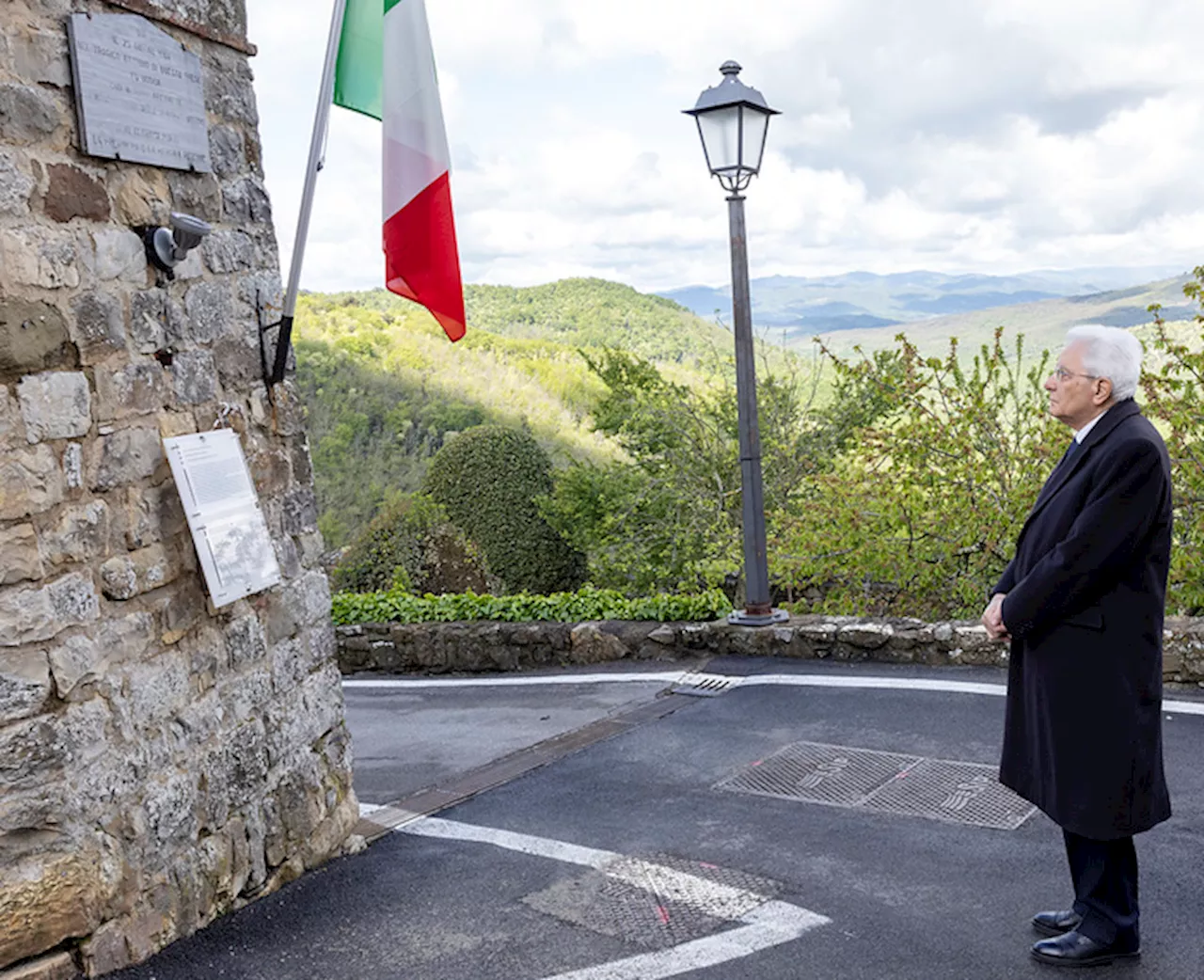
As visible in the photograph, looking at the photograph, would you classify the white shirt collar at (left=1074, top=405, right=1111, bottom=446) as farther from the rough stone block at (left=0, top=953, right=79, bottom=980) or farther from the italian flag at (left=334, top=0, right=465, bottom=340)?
the rough stone block at (left=0, top=953, right=79, bottom=980)

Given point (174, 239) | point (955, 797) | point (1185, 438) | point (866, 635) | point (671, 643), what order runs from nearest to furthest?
point (174, 239) < point (955, 797) < point (866, 635) < point (671, 643) < point (1185, 438)

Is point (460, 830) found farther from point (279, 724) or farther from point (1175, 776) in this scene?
point (1175, 776)

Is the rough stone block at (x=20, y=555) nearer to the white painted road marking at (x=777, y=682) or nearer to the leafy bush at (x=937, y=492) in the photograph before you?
the white painted road marking at (x=777, y=682)

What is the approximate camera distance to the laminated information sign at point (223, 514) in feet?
13.7

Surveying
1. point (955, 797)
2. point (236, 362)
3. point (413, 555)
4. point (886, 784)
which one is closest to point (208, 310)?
point (236, 362)

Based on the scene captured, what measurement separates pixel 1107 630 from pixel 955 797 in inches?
75.1

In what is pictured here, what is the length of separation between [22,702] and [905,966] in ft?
9.22

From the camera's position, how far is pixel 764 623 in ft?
27.5

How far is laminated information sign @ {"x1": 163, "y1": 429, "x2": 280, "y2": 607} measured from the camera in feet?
13.7

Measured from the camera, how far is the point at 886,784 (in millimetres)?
5570

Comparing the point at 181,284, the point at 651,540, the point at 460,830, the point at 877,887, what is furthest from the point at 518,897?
the point at 651,540

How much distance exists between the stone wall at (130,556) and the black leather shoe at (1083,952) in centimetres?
279

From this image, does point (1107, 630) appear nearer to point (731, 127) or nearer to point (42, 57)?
point (42, 57)

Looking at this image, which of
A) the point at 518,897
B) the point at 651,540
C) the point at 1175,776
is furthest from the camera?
the point at 651,540
